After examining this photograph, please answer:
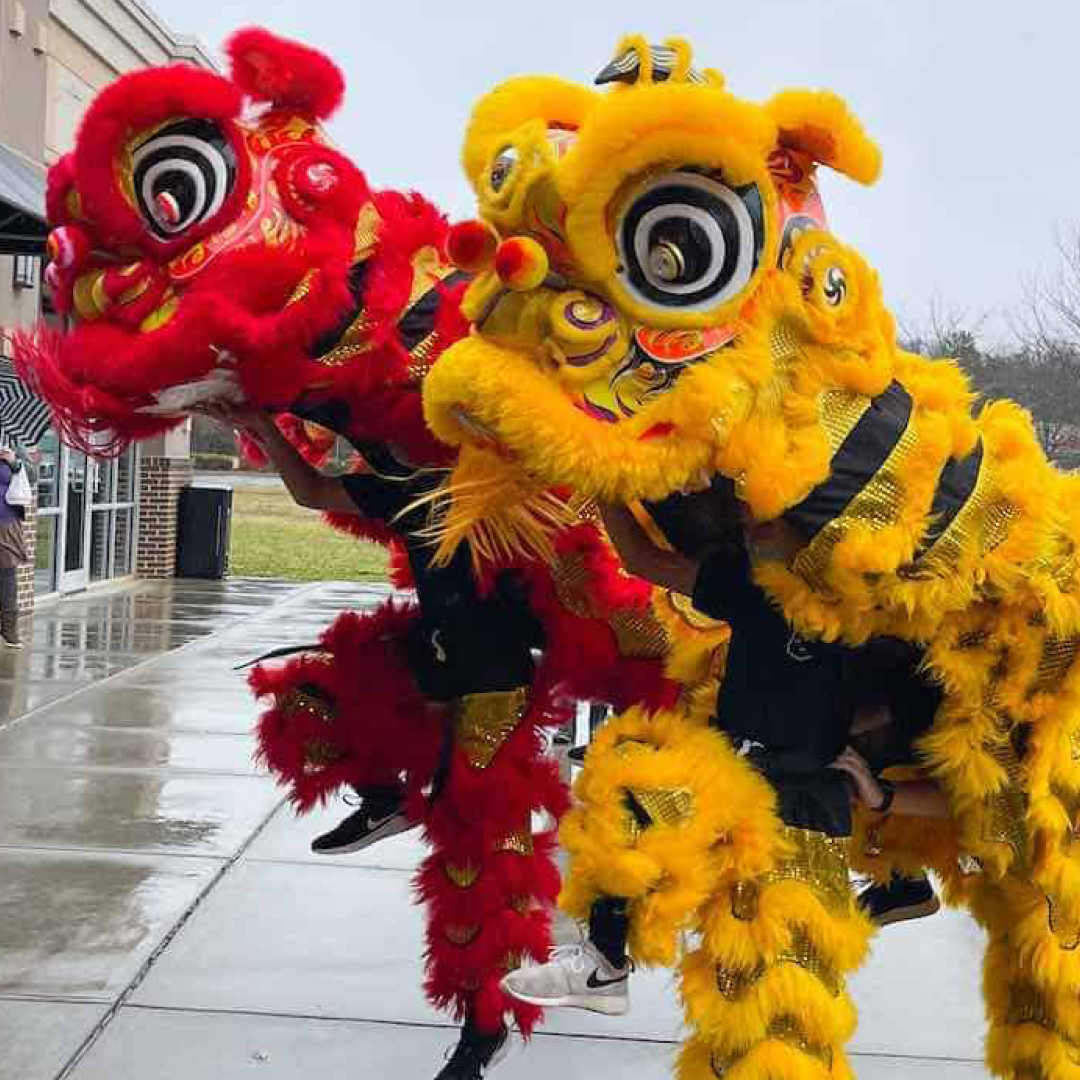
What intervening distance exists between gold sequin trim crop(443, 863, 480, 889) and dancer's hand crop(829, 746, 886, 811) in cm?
119

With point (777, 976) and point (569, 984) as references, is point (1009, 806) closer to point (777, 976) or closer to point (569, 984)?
point (777, 976)

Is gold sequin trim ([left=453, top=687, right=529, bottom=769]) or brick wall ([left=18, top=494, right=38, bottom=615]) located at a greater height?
gold sequin trim ([left=453, top=687, right=529, bottom=769])

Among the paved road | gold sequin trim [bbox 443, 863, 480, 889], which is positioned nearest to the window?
gold sequin trim [bbox 443, 863, 480, 889]

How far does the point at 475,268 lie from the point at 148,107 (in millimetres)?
1005

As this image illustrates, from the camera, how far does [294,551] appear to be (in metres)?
24.7

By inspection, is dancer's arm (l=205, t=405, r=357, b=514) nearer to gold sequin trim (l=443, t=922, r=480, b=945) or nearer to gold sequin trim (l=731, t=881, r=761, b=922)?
gold sequin trim (l=443, t=922, r=480, b=945)

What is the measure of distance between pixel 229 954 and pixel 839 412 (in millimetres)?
3119

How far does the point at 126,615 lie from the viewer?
1363 centimetres

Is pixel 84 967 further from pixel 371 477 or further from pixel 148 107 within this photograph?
pixel 148 107

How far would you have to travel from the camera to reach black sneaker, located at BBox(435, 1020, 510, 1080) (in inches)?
143

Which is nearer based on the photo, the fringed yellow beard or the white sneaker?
the white sneaker

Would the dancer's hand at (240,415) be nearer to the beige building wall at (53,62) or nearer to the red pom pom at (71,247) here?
the red pom pom at (71,247)

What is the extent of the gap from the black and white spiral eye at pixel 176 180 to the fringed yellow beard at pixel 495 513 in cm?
80

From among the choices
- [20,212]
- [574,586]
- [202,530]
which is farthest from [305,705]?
[202,530]
